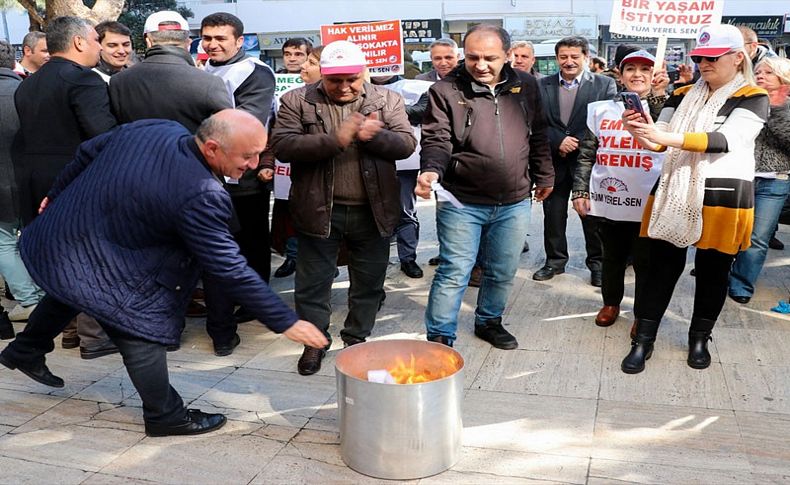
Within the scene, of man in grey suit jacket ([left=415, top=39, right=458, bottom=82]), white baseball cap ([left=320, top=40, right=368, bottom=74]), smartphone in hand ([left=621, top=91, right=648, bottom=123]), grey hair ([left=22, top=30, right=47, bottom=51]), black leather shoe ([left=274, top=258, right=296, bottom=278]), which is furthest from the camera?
man in grey suit jacket ([left=415, top=39, right=458, bottom=82])

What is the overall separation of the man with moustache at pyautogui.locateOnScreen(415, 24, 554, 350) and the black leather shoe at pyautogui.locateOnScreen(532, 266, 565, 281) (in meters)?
1.55

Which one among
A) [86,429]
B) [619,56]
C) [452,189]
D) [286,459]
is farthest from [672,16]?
[86,429]

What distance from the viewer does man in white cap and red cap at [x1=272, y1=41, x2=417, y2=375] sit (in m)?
4.02

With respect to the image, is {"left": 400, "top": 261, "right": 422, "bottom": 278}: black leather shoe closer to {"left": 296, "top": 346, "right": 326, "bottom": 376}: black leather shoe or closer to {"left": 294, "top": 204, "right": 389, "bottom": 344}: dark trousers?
{"left": 294, "top": 204, "right": 389, "bottom": 344}: dark trousers

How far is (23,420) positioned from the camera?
12.4 feet

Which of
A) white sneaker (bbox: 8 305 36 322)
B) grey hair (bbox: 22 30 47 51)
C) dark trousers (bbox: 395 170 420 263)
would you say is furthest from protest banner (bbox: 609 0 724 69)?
white sneaker (bbox: 8 305 36 322)

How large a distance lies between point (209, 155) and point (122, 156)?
38cm

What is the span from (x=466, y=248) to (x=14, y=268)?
3230mm

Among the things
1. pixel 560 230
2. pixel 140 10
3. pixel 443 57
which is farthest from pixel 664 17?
pixel 140 10

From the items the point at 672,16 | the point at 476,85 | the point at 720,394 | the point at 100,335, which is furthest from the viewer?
the point at 672,16

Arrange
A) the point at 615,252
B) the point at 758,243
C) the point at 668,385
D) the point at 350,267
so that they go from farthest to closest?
the point at 758,243 < the point at 615,252 < the point at 350,267 < the point at 668,385

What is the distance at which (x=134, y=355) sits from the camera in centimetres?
338

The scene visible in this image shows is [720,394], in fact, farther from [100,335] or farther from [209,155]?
[100,335]

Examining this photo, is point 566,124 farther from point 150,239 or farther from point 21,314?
point 21,314
